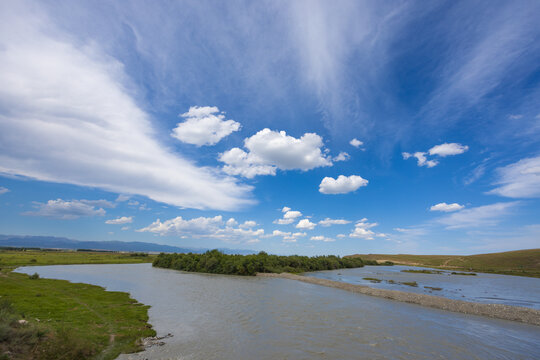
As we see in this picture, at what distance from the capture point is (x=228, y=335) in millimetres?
24250

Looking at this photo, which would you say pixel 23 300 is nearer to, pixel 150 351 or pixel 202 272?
pixel 150 351

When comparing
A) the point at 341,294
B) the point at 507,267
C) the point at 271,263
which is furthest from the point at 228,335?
the point at 507,267

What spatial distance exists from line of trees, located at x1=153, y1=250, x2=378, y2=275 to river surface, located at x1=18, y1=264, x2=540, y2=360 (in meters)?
45.2

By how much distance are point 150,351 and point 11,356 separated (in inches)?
319

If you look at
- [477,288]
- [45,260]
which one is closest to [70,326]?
[477,288]

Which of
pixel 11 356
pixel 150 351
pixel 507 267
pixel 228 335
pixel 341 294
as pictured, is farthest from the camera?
pixel 507 267

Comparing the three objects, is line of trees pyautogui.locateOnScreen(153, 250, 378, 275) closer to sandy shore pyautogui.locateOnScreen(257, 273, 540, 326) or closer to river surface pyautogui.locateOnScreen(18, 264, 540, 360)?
sandy shore pyautogui.locateOnScreen(257, 273, 540, 326)

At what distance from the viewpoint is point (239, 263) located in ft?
280

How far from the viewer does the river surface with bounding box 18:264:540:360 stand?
20.8 m

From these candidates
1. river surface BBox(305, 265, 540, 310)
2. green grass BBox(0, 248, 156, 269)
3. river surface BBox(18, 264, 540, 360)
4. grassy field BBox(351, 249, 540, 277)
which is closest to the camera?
river surface BBox(18, 264, 540, 360)

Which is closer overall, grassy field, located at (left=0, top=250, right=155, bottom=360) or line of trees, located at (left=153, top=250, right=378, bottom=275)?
grassy field, located at (left=0, top=250, right=155, bottom=360)

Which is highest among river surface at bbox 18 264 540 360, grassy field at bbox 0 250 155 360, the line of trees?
the line of trees

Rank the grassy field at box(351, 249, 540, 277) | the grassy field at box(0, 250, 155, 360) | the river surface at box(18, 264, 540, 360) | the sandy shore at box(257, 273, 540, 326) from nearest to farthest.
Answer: the grassy field at box(0, 250, 155, 360) → the river surface at box(18, 264, 540, 360) → the sandy shore at box(257, 273, 540, 326) → the grassy field at box(351, 249, 540, 277)

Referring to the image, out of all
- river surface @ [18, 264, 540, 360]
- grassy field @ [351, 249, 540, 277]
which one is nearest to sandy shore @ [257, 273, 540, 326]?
river surface @ [18, 264, 540, 360]
